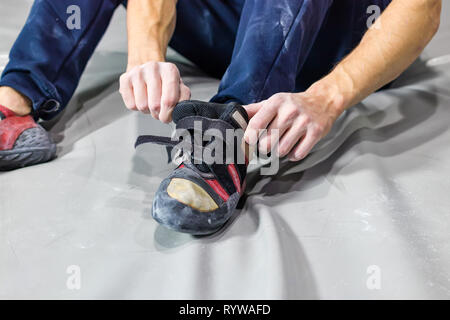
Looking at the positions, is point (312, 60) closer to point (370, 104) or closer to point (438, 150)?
point (370, 104)

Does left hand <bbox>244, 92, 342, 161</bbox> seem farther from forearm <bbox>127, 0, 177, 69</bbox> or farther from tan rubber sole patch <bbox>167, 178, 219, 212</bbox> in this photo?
forearm <bbox>127, 0, 177, 69</bbox>

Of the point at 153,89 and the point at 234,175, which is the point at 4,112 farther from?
the point at 234,175

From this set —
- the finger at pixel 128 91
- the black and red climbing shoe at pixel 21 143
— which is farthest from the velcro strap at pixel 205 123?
the black and red climbing shoe at pixel 21 143

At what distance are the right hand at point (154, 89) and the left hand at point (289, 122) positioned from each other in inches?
3.9

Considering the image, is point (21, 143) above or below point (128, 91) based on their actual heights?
below

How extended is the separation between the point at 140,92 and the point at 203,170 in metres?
0.13

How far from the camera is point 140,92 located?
26.2 inches

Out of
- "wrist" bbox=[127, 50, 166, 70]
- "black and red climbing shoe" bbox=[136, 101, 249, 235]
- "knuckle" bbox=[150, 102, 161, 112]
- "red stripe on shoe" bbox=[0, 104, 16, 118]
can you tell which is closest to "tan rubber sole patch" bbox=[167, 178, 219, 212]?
"black and red climbing shoe" bbox=[136, 101, 249, 235]

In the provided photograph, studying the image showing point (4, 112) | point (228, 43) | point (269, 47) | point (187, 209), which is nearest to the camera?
point (187, 209)

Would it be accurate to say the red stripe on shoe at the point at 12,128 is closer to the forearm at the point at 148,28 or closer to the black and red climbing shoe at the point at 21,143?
the black and red climbing shoe at the point at 21,143

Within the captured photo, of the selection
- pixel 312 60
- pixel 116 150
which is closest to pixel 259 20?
pixel 312 60

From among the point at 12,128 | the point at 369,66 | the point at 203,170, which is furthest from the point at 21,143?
the point at 369,66

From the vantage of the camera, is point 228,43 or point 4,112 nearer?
point 4,112

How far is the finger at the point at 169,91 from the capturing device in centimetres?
65
